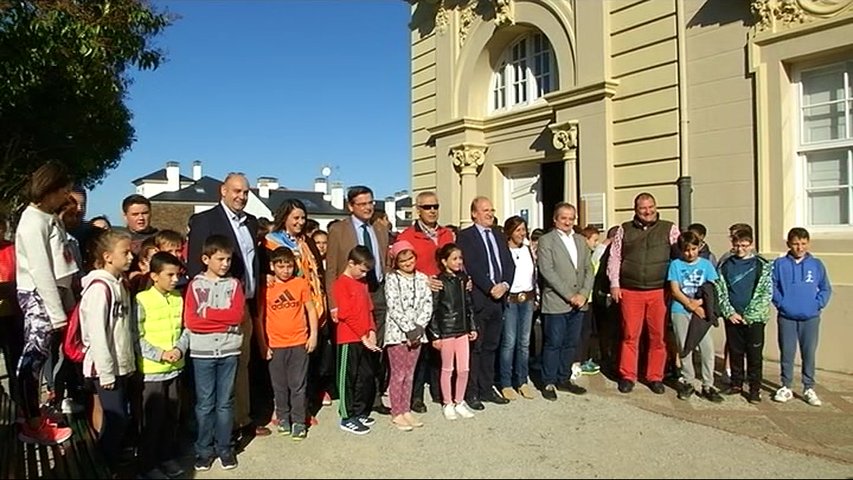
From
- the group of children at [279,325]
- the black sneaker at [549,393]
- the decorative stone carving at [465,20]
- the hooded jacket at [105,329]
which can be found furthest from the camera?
the decorative stone carving at [465,20]

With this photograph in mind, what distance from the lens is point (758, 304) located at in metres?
6.19

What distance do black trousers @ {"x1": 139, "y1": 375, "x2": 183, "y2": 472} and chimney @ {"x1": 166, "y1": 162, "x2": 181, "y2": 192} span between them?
184 ft

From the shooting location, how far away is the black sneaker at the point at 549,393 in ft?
20.7

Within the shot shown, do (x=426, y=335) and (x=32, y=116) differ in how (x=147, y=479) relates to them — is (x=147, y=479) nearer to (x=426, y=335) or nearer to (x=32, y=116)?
(x=426, y=335)

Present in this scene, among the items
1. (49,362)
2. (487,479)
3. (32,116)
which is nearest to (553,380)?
(487,479)

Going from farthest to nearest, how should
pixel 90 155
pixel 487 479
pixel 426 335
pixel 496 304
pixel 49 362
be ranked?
1. pixel 90 155
2. pixel 496 304
3. pixel 426 335
4. pixel 49 362
5. pixel 487 479

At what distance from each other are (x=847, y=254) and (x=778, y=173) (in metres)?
1.15

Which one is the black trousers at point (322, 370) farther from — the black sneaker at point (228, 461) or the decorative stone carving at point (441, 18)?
the decorative stone carving at point (441, 18)

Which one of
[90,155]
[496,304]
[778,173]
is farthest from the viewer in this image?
[90,155]

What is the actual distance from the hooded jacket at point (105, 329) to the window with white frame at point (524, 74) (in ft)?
27.3

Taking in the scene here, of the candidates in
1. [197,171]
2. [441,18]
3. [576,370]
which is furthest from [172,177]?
[576,370]

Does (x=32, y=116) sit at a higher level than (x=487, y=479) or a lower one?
higher

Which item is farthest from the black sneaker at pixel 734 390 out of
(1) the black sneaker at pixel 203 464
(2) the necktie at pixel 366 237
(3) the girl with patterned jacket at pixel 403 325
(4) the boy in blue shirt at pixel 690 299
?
(1) the black sneaker at pixel 203 464

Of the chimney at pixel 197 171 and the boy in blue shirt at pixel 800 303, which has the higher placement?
the chimney at pixel 197 171
